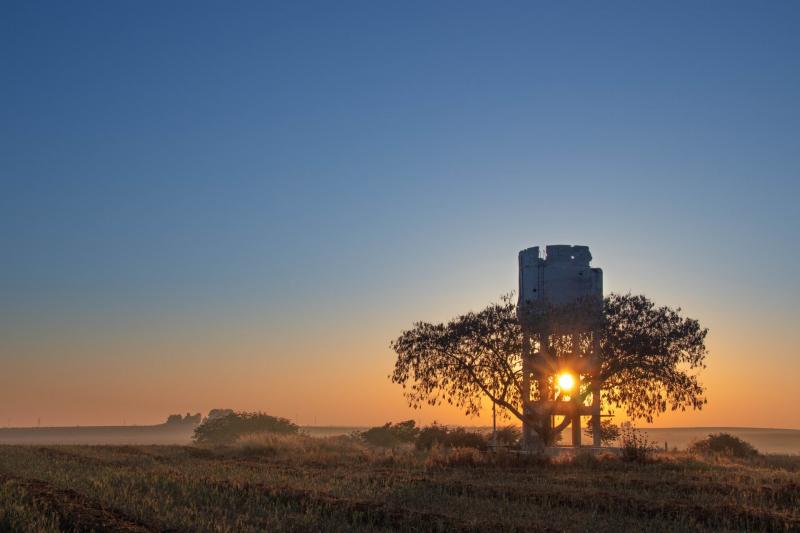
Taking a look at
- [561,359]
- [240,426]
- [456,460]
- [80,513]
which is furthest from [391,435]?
[80,513]

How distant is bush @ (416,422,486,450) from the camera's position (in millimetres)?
54584

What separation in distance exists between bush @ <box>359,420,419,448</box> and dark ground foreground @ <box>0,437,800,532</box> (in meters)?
37.4

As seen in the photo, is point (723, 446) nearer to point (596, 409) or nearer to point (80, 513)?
point (596, 409)

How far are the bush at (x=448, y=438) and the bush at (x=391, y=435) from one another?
11.1 metres

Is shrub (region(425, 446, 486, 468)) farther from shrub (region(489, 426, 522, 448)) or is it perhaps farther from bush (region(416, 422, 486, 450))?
shrub (region(489, 426, 522, 448))

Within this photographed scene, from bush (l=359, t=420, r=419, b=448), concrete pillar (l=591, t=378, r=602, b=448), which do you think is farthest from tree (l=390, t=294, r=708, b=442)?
bush (l=359, t=420, r=419, b=448)

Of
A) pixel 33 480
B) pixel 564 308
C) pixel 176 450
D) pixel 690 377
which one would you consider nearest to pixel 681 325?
pixel 690 377

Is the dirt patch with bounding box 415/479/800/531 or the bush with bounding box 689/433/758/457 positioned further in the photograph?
the bush with bounding box 689/433/758/457

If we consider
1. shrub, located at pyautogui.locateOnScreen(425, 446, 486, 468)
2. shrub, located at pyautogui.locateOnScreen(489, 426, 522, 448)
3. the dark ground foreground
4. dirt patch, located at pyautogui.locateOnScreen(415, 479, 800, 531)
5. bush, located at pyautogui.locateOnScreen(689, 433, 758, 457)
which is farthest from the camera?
shrub, located at pyautogui.locateOnScreen(489, 426, 522, 448)

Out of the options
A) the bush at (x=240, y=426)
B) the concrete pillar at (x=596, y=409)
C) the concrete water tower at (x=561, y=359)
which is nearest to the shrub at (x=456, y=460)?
the concrete water tower at (x=561, y=359)

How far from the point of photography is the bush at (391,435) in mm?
72625

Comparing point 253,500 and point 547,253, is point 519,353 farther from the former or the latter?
point 253,500

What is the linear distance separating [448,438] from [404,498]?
34972mm

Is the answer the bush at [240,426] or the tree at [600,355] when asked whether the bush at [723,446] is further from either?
the bush at [240,426]
